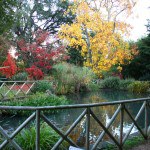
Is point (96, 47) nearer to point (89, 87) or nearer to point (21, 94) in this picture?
point (89, 87)

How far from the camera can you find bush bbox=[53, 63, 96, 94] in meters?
18.0

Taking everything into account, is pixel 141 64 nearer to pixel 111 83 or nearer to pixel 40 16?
pixel 111 83

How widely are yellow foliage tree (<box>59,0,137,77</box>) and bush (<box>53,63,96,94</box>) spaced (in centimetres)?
527

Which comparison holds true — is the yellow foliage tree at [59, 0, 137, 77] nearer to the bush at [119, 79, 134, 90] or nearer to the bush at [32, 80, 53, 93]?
the bush at [119, 79, 134, 90]

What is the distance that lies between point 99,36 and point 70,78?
786 centimetres

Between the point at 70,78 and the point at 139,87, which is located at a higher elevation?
the point at 70,78

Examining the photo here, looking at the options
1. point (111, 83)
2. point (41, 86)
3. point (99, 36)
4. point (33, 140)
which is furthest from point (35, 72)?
point (33, 140)

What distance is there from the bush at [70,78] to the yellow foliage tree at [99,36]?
527 cm

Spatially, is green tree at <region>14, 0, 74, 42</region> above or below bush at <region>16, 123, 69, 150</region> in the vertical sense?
above

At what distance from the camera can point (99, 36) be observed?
24516 millimetres

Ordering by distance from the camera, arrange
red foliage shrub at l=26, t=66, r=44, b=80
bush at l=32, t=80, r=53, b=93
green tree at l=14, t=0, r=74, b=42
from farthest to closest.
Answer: green tree at l=14, t=0, r=74, b=42 → red foliage shrub at l=26, t=66, r=44, b=80 → bush at l=32, t=80, r=53, b=93

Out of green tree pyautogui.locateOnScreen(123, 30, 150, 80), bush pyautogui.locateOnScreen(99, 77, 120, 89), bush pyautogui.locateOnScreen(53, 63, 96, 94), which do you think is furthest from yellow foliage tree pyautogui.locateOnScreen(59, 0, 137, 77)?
bush pyautogui.locateOnScreen(53, 63, 96, 94)

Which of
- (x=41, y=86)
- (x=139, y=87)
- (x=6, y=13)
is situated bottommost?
(x=139, y=87)

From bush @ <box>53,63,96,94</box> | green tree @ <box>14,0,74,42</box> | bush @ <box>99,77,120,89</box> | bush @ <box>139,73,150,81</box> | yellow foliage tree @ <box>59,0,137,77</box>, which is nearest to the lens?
bush @ <box>53,63,96,94</box>
